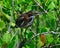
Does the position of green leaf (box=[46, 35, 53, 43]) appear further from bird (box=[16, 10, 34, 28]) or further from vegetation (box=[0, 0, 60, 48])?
bird (box=[16, 10, 34, 28])

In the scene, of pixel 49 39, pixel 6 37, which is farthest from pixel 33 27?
pixel 6 37

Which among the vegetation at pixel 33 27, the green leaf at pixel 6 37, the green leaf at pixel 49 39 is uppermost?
the green leaf at pixel 6 37

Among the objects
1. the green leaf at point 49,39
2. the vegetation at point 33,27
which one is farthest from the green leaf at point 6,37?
the green leaf at point 49,39

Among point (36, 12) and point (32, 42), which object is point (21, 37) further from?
point (36, 12)

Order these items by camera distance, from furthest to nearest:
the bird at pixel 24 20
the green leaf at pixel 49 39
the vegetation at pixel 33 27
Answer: the green leaf at pixel 49 39 → the bird at pixel 24 20 → the vegetation at pixel 33 27

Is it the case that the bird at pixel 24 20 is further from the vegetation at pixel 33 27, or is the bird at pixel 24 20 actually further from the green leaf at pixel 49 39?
the green leaf at pixel 49 39

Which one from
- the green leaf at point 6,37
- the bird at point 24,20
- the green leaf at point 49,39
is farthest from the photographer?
the green leaf at point 49,39

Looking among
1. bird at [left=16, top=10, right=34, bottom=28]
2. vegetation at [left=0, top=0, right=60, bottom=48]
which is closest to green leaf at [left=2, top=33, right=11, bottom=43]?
vegetation at [left=0, top=0, right=60, bottom=48]

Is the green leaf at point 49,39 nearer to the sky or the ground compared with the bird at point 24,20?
nearer to the ground

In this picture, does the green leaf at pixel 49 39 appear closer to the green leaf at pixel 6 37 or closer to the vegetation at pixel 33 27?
the vegetation at pixel 33 27

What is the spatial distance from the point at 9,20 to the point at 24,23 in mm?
356

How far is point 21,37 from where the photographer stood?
1657 mm

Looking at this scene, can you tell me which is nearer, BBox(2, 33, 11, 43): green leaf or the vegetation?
BBox(2, 33, 11, 43): green leaf

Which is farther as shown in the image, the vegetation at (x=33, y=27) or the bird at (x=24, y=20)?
the bird at (x=24, y=20)
